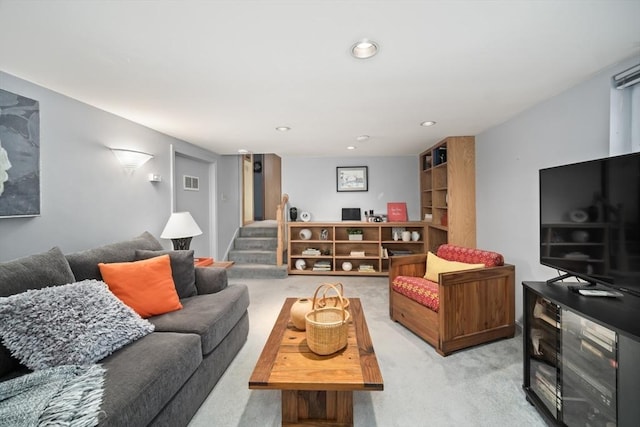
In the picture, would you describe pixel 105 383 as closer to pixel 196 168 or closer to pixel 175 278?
pixel 175 278

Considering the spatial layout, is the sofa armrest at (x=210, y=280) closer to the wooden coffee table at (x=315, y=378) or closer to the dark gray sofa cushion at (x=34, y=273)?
the dark gray sofa cushion at (x=34, y=273)

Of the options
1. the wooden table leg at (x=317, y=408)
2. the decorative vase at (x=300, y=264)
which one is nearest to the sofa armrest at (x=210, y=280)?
the wooden table leg at (x=317, y=408)

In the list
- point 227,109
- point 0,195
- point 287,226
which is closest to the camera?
point 0,195

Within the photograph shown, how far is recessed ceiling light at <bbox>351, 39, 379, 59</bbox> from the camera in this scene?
142 cm

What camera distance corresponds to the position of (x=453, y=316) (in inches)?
87.5

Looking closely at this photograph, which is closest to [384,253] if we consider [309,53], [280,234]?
[280,234]

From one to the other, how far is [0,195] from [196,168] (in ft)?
8.41

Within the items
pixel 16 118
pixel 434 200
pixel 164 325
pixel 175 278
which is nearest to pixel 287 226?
pixel 434 200

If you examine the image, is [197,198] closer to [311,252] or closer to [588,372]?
[311,252]

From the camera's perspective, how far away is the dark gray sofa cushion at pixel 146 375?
108 centimetres

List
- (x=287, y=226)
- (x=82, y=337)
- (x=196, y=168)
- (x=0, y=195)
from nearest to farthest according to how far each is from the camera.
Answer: (x=82, y=337)
(x=0, y=195)
(x=196, y=168)
(x=287, y=226)

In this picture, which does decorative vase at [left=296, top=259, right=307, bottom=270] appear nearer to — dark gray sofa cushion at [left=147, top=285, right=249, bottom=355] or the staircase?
the staircase

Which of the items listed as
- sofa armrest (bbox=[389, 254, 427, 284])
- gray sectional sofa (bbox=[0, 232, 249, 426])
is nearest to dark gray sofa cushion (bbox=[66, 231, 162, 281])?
gray sectional sofa (bbox=[0, 232, 249, 426])

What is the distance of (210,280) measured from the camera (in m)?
2.40
